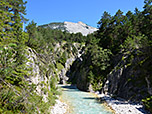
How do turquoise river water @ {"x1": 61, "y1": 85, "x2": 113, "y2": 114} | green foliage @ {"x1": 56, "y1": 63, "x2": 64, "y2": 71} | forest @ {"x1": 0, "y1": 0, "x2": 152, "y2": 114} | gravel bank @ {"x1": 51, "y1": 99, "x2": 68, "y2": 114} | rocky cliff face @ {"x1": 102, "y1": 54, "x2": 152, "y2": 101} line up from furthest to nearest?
green foliage @ {"x1": 56, "y1": 63, "x2": 64, "y2": 71}, rocky cliff face @ {"x1": 102, "y1": 54, "x2": 152, "y2": 101}, turquoise river water @ {"x1": 61, "y1": 85, "x2": 113, "y2": 114}, gravel bank @ {"x1": 51, "y1": 99, "x2": 68, "y2": 114}, forest @ {"x1": 0, "y1": 0, "x2": 152, "y2": 114}

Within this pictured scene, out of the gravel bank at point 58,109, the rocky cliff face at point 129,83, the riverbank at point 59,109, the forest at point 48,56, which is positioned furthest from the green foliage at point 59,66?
the gravel bank at point 58,109

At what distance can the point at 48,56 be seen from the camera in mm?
26516

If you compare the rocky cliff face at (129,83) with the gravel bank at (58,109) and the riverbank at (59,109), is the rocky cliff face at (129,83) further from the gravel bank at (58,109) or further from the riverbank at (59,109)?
the gravel bank at (58,109)

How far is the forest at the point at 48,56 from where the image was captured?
7.94 m

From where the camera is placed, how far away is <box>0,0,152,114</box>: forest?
7941mm

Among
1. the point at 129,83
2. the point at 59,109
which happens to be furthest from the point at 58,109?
the point at 129,83

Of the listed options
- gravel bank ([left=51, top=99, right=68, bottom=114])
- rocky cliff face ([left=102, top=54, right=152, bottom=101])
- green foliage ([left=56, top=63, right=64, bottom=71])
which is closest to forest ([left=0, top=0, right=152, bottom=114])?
rocky cliff face ([left=102, top=54, right=152, bottom=101])

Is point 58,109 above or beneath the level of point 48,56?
beneath

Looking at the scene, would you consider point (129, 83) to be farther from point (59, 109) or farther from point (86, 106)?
point (59, 109)

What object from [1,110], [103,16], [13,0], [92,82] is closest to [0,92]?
[1,110]

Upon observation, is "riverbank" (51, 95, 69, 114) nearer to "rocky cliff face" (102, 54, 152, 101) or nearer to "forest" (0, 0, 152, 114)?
"forest" (0, 0, 152, 114)

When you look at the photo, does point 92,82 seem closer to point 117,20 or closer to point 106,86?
point 106,86

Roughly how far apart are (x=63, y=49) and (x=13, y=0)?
60391 mm

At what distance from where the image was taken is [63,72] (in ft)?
218
